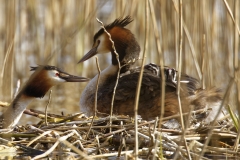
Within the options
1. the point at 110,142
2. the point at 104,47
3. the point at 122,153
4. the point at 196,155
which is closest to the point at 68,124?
the point at 110,142

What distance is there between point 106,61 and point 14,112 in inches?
188

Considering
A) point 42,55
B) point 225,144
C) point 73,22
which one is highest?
point 73,22

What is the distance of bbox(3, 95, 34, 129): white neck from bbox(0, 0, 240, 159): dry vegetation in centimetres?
17

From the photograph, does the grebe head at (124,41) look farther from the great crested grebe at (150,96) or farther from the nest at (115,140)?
the nest at (115,140)

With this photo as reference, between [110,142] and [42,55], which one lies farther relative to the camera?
[42,55]

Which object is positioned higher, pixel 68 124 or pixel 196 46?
pixel 196 46

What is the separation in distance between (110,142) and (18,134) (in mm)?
712

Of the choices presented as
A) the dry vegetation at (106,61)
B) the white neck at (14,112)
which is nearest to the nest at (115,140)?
the dry vegetation at (106,61)

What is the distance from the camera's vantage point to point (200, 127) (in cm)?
429

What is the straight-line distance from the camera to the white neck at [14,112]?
494 centimetres

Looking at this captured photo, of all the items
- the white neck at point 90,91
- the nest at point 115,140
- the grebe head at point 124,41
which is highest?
the grebe head at point 124,41

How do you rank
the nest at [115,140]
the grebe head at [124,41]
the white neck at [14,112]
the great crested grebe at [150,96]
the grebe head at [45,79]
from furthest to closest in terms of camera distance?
1. the grebe head at [124,41]
2. the grebe head at [45,79]
3. the great crested grebe at [150,96]
4. the white neck at [14,112]
5. the nest at [115,140]

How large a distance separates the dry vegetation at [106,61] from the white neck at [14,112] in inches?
6.5

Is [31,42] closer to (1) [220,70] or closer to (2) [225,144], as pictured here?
(1) [220,70]
